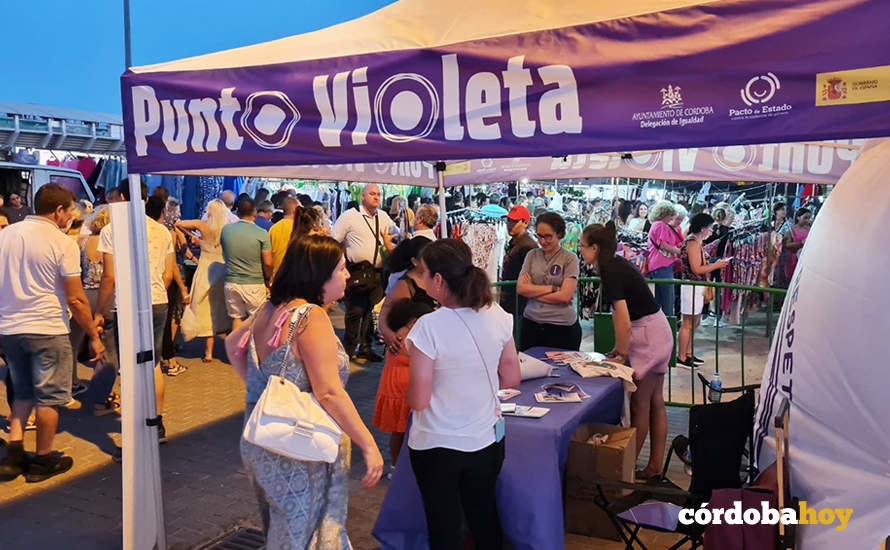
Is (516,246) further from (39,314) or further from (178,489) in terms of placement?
(39,314)

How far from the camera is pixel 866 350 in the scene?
2531mm

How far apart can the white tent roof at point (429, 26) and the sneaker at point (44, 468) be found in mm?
3173

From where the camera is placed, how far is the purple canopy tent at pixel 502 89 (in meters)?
2.52

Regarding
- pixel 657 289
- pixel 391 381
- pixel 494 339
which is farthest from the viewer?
pixel 657 289

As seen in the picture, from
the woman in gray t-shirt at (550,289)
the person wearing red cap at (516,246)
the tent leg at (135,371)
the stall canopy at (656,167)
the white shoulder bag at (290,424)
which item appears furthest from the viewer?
the person wearing red cap at (516,246)

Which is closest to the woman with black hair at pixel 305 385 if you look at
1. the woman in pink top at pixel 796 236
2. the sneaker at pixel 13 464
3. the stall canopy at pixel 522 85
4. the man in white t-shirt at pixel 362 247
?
the stall canopy at pixel 522 85

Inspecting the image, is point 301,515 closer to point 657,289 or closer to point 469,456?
point 469,456

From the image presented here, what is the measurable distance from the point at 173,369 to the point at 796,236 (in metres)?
9.56

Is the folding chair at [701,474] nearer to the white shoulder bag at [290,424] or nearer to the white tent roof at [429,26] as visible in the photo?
the white shoulder bag at [290,424]

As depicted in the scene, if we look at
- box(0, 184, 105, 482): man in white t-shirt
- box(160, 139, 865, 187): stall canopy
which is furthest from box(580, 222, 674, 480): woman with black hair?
box(0, 184, 105, 482): man in white t-shirt

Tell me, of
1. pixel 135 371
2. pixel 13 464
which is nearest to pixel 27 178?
pixel 13 464

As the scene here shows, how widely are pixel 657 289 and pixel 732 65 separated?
6323mm

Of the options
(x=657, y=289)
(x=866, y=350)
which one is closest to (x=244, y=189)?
(x=657, y=289)

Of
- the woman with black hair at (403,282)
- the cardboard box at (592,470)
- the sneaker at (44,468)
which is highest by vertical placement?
the woman with black hair at (403,282)
